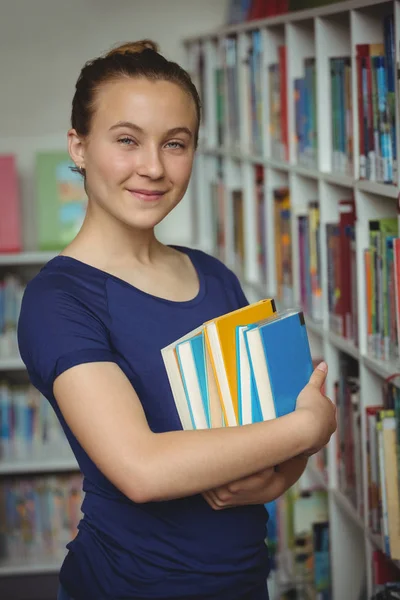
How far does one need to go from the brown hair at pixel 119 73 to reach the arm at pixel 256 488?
546 millimetres

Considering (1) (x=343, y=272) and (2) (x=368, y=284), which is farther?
(1) (x=343, y=272)

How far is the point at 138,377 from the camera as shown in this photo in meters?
1.43

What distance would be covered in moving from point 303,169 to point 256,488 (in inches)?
59.1

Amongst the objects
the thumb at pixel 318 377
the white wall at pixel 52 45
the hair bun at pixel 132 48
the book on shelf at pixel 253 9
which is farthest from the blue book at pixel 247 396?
the white wall at pixel 52 45

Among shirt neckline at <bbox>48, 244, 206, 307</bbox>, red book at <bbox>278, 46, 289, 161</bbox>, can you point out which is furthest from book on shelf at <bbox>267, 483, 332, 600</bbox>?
shirt neckline at <bbox>48, 244, 206, 307</bbox>

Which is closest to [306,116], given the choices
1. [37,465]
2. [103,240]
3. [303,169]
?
[303,169]

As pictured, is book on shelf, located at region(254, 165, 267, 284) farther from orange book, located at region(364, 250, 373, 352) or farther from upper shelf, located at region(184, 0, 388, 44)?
orange book, located at region(364, 250, 373, 352)

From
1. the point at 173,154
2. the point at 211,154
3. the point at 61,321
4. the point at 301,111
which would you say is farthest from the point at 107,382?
the point at 211,154

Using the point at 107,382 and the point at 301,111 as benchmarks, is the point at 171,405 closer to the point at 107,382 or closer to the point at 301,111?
the point at 107,382

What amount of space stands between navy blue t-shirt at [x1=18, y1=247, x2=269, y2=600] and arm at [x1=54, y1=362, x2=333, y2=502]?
0.30 feet

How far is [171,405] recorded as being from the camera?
1.46 m

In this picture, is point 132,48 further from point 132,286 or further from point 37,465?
point 37,465

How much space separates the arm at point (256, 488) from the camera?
1385mm

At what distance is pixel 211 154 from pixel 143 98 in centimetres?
284
